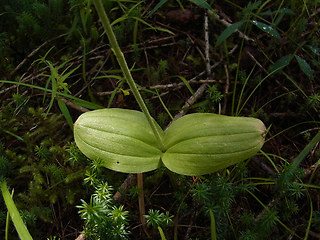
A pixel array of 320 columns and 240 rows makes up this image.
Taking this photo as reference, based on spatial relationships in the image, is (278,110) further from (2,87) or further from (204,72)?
(2,87)

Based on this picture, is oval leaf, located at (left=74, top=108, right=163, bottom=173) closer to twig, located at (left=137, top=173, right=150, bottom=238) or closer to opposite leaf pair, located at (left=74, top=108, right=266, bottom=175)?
opposite leaf pair, located at (left=74, top=108, right=266, bottom=175)

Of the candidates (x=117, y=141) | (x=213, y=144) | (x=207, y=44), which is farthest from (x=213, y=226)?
(x=207, y=44)

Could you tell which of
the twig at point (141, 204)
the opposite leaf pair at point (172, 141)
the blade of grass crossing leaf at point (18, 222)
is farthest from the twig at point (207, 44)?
the blade of grass crossing leaf at point (18, 222)

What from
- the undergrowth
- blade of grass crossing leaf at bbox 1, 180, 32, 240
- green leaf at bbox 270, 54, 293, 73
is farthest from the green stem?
green leaf at bbox 270, 54, 293, 73

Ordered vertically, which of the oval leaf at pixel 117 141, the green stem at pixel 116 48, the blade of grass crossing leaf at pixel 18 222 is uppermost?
the green stem at pixel 116 48

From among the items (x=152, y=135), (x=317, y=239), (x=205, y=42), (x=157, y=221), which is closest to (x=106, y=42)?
(x=205, y=42)

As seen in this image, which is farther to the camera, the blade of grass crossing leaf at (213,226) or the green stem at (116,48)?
the blade of grass crossing leaf at (213,226)

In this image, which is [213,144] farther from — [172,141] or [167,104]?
[167,104]

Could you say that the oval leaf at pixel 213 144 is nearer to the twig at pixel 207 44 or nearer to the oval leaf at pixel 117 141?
the oval leaf at pixel 117 141
